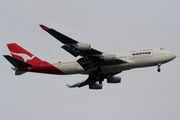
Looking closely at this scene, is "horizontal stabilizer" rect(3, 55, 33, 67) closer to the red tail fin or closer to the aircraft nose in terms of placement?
the red tail fin

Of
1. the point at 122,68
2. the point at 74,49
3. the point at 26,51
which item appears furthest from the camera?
the point at 26,51

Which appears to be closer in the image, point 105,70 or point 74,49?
point 74,49

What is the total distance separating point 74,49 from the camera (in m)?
54.4

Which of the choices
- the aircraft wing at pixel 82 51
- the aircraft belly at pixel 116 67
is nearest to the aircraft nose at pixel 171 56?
the aircraft belly at pixel 116 67

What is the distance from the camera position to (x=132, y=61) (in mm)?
57531

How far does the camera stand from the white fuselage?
57.7m

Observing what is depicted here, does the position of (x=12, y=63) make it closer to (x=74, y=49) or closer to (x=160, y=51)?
(x=74, y=49)

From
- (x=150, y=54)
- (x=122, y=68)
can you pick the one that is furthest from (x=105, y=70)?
(x=150, y=54)

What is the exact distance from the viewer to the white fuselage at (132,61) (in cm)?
5769

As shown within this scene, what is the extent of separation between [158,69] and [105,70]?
7567mm

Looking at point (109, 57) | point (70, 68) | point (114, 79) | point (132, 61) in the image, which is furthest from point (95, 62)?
point (114, 79)

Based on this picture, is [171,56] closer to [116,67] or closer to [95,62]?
[116,67]

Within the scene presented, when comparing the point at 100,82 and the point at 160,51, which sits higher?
the point at 160,51

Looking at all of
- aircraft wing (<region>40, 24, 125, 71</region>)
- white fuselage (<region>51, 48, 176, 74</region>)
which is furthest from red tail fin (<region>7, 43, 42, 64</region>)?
aircraft wing (<region>40, 24, 125, 71</region>)
